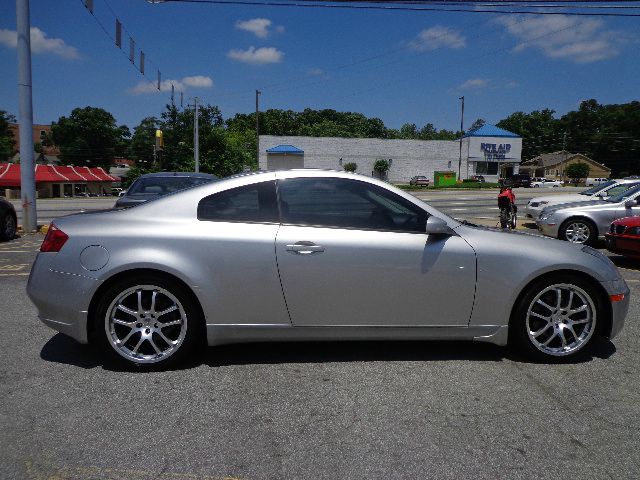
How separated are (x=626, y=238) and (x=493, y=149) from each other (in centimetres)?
5813

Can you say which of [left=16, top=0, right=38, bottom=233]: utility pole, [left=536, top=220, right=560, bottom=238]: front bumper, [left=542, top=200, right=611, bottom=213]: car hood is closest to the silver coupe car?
[left=536, top=220, right=560, bottom=238]: front bumper

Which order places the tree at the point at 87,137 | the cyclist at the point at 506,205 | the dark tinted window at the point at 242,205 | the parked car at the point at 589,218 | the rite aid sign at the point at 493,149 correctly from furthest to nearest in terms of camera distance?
the tree at the point at 87,137
the rite aid sign at the point at 493,149
the cyclist at the point at 506,205
the parked car at the point at 589,218
the dark tinted window at the point at 242,205

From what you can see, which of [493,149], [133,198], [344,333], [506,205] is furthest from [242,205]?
[493,149]

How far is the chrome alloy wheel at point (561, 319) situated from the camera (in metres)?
3.96

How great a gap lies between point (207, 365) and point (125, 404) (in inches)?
30.7

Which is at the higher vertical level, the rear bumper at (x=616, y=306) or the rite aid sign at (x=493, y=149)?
the rite aid sign at (x=493, y=149)

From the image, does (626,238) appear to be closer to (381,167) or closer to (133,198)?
(133,198)

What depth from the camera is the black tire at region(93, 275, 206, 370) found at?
372 centimetres

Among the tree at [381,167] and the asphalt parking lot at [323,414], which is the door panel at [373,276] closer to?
the asphalt parking lot at [323,414]

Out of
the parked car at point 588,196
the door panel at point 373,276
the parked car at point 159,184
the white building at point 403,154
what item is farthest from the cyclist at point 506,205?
the white building at point 403,154

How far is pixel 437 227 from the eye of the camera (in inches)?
149

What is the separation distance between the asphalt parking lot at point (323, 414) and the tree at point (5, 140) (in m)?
95.3

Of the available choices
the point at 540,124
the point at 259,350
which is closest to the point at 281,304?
the point at 259,350

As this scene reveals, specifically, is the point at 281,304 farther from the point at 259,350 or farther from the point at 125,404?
the point at 125,404
